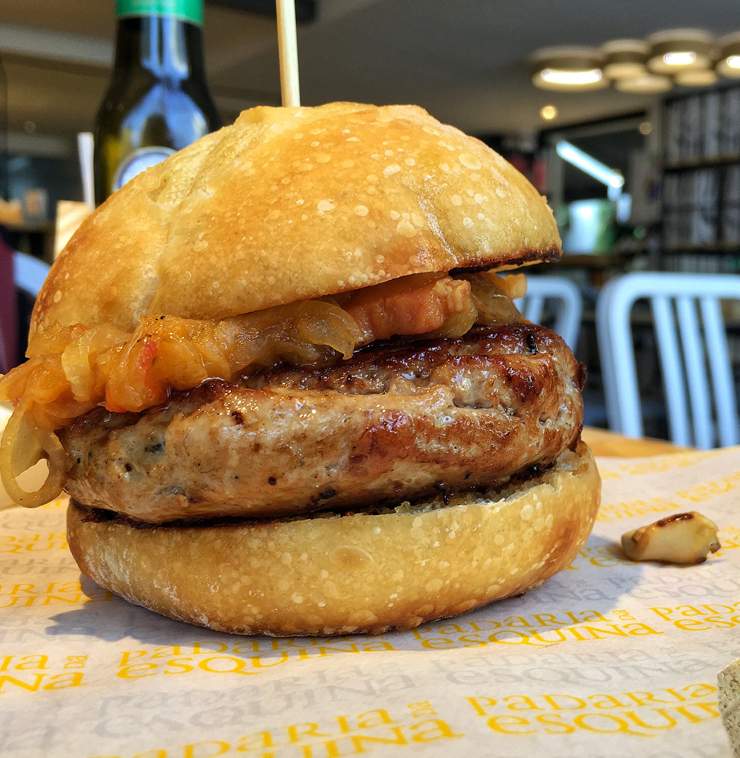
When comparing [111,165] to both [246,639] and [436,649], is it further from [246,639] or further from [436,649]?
[436,649]

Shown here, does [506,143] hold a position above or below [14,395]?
above

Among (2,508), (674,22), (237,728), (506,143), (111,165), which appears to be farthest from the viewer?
(506,143)

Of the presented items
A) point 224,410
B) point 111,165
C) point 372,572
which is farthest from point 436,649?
point 111,165

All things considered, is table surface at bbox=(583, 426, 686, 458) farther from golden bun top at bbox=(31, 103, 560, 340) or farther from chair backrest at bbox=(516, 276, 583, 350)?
chair backrest at bbox=(516, 276, 583, 350)

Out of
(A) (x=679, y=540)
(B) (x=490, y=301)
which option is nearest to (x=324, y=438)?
(B) (x=490, y=301)

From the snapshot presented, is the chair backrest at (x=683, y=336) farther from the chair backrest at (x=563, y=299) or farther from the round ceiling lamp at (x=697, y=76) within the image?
the round ceiling lamp at (x=697, y=76)

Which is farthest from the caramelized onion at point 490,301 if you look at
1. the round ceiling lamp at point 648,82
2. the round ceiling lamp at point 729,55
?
the round ceiling lamp at point 648,82

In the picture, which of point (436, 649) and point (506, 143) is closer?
point (436, 649)

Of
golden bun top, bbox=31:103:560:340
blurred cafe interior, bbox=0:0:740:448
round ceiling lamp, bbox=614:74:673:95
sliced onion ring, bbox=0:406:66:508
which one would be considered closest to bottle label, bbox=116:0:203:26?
golden bun top, bbox=31:103:560:340
